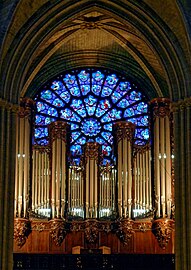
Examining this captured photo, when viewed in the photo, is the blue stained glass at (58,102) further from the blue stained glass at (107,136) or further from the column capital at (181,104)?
the column capital at (181,104)

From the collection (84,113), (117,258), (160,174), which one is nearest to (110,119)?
(84,113)

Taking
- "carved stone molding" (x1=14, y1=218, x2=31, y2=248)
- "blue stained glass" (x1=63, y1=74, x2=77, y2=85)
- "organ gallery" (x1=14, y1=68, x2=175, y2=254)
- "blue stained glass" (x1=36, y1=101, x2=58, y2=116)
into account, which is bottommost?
"carved stone molding" (x1=14, y1=218, x2=31, y2=248)

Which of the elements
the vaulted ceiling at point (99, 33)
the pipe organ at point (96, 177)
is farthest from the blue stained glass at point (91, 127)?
the vaulted ceiling at point (99, 33)

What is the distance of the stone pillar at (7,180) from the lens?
27.7 metres

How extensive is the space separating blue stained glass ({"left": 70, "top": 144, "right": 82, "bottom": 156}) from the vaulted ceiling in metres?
2.41

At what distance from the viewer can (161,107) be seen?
111ft

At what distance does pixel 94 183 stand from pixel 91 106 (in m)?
3.37

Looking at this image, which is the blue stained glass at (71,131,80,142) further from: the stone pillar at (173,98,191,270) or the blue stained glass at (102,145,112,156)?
the stone pillar at (173,98,191,270)

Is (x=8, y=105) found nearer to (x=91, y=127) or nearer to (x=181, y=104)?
(x=181, y=104)

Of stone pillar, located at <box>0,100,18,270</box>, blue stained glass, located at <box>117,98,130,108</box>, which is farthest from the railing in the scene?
blue stained glass, located at <box>117,98,130,108</box>

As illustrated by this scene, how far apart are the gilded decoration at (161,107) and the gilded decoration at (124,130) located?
967mm

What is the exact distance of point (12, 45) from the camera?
96.8ft

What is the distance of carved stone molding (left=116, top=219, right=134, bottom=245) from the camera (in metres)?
32.4

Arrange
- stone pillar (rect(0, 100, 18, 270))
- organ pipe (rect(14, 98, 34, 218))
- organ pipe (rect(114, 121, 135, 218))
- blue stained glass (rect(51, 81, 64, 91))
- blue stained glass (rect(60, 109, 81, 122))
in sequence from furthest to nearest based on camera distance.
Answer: blue stained glass (rect(51, 81, 64, 91))
blue stained glass (rect(60, 109, 81, 122))
organ pipe (rect(114, 121, 135, 218))
organ pipe (rect(14, 98, 34, 218))
stone pillar (rect(0, 100, 18, 270))
